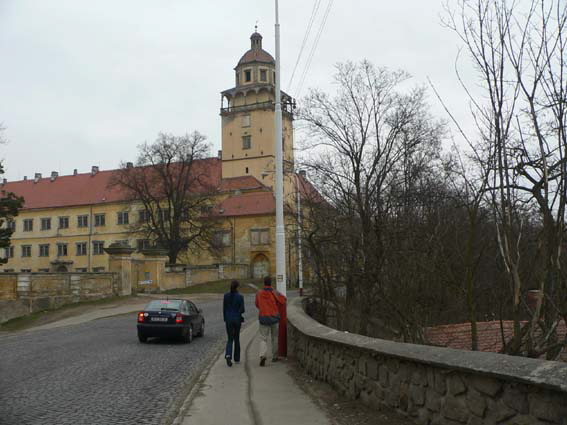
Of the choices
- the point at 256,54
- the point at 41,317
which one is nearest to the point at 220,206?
the point at 256,54

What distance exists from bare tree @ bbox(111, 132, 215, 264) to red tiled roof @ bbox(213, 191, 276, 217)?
6.80 meters

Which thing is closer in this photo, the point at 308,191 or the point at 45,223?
the point at 308,191

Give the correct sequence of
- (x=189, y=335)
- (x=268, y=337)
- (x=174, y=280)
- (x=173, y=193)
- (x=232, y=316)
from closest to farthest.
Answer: (x=268, y=337) < (x=232, y=316) < (x=189, y=335) < (x=174, y=280) < (x=173, y=193)

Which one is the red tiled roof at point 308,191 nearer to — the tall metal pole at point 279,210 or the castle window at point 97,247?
the tall metal pole at point 279,210

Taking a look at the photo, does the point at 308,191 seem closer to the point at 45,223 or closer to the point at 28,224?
the point at 45,223

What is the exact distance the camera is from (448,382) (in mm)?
4930

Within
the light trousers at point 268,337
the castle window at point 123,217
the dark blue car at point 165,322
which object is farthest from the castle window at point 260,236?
the light trousers at point 268,337

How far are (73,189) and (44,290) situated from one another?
57116 millimetres

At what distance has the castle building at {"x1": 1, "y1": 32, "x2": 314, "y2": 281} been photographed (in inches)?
2717

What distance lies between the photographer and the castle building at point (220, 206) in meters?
69.0

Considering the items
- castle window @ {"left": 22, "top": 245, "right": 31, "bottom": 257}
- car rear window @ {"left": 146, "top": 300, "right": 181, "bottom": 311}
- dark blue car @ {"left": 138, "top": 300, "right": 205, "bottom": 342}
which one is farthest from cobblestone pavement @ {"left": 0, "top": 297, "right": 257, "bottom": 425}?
castle window @ {"left": 22, "top": 245, "right": 31, "bottom": 257}

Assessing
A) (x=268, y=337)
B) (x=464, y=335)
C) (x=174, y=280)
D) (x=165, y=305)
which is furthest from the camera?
(x=174, y=280)

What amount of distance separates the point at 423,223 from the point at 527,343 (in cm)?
742

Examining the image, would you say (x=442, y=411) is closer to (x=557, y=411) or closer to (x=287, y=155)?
(x=557, y=411)
